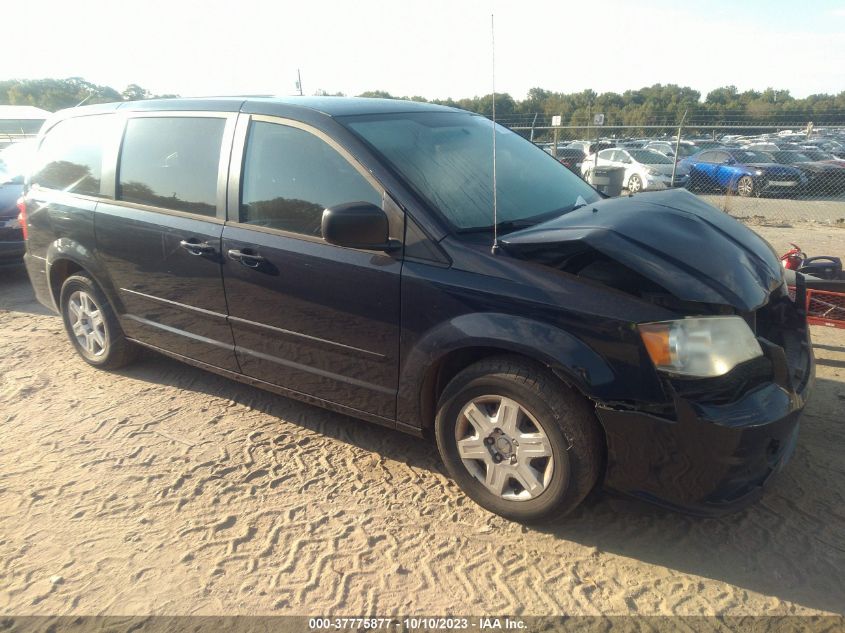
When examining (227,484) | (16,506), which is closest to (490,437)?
(227,484)

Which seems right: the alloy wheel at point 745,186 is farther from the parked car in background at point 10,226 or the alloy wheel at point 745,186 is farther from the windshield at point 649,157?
the parked car in background at point 10,226

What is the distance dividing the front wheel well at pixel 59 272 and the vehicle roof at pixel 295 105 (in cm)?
121

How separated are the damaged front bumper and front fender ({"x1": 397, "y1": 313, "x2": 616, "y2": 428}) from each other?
0.17 metres

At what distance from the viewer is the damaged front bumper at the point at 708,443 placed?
91.0 inches

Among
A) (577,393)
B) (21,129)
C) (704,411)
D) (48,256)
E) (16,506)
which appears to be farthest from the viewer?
(21,129)

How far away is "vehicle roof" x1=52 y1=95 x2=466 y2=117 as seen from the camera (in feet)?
10.8

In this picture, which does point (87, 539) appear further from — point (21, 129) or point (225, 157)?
point (21, 129)

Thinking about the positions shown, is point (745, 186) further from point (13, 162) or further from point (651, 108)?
point (651, 108)

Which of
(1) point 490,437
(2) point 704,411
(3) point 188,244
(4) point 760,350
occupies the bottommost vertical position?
(1) point 490,437

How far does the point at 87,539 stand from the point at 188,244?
1.61m

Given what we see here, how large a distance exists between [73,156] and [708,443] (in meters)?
4.42

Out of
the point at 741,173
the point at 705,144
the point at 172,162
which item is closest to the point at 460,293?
→ the point at 172,162

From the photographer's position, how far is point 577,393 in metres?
2.49

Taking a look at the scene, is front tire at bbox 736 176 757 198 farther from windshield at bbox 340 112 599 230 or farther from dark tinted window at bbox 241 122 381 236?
dark tinted window at bbox 241 122 381 236
